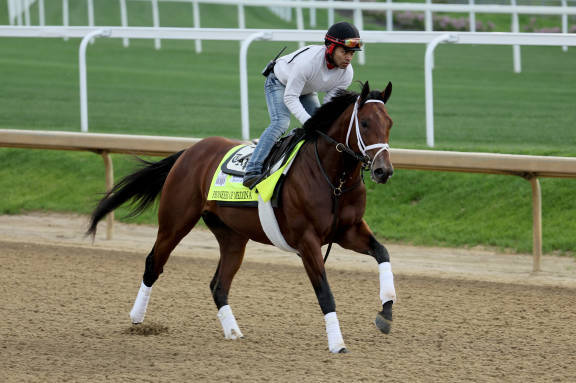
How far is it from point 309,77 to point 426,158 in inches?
111

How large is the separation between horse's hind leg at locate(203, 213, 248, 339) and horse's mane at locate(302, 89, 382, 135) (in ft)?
3.43

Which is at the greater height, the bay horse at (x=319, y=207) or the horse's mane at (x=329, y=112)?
the horse's mane at (x=329, y=112)

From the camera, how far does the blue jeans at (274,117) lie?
228 inches

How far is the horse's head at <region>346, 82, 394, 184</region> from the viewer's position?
16.4 ft

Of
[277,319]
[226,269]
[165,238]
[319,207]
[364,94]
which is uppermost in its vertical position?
[364,94]

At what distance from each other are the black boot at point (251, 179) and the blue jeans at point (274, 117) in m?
0.02

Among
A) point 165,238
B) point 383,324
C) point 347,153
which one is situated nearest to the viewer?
point 383,324

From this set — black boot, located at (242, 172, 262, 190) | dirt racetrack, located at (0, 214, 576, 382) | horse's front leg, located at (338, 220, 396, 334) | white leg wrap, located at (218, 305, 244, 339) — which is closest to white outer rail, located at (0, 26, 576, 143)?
dirt racetrack, located at (0, 214, 576, 382)

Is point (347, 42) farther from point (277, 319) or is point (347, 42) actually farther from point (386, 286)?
point (277, 319)

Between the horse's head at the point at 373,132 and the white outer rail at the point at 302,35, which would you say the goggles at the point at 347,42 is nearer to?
the horse's head at the point at 373,132

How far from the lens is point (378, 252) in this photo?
215 inches

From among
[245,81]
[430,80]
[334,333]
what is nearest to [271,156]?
[334,333]

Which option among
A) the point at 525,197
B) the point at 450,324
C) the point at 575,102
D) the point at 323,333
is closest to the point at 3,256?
the point at 323,333

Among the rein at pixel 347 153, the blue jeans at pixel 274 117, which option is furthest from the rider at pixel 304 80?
the rein at pixel 347 153
